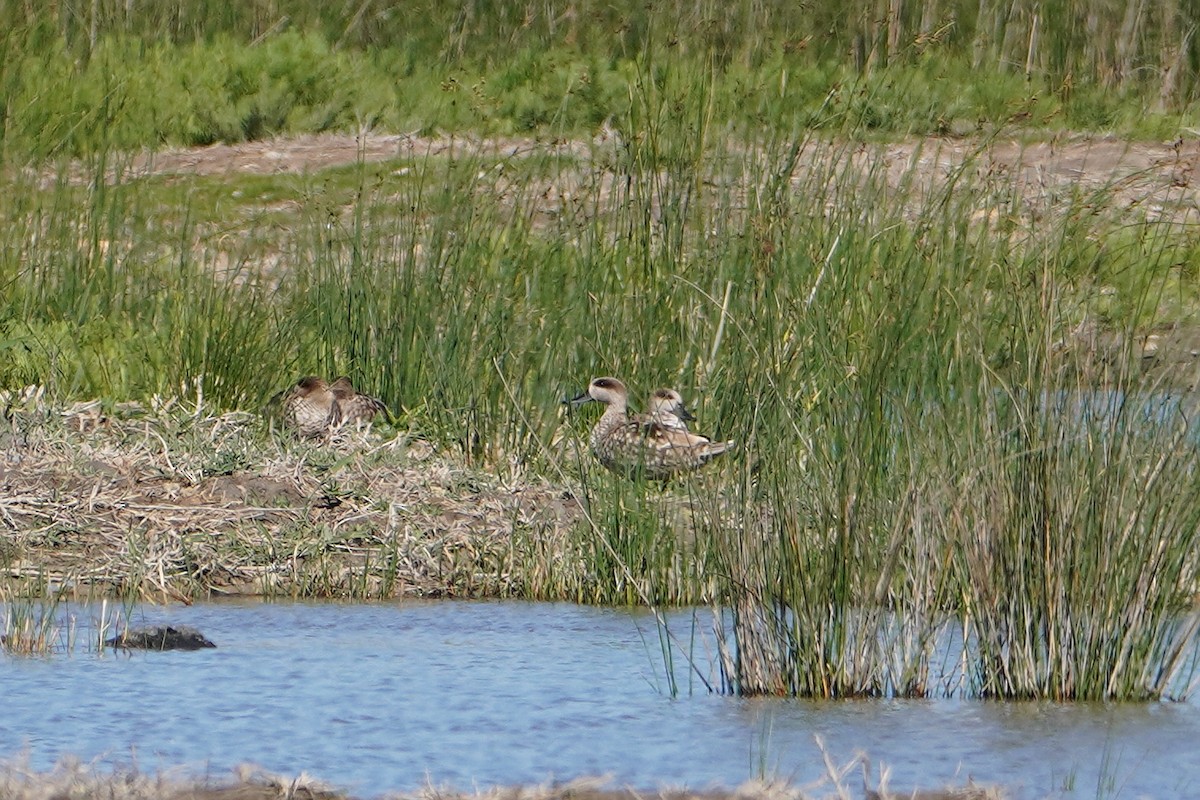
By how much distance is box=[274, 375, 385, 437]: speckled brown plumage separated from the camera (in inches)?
332

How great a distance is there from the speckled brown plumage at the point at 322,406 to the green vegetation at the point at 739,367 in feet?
0.63

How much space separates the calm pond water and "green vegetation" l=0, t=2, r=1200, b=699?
9.3 inches

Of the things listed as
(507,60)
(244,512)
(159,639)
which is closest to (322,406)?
(244,512)

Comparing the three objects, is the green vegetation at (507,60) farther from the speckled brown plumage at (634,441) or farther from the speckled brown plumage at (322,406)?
the speckled brown plumage at (634,441)

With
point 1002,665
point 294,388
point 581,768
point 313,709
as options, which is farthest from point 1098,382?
point 294,388

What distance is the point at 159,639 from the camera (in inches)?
231

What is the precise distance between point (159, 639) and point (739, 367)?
2.81 metres

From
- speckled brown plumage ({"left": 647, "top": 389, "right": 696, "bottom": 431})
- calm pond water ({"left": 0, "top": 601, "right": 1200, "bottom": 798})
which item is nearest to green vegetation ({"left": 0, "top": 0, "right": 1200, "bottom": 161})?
speckled brown plumage ({"left": 647, "top": 389, "right": 696, "bottom": 431})

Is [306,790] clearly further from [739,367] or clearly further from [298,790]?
[739,367]

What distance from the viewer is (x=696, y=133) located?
9.66 meters

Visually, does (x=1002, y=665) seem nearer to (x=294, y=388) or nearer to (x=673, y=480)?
(x=673, y=480)

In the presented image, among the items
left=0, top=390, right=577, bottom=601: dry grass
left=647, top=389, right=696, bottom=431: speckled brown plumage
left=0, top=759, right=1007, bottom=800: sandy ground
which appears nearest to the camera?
left=0, top=759, right=1007, bottom=800: sandy ground

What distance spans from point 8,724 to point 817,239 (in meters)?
4.86

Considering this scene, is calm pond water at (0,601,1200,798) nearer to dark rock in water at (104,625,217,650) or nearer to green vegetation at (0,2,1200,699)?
dark rock in water at (104,625,217,650)
